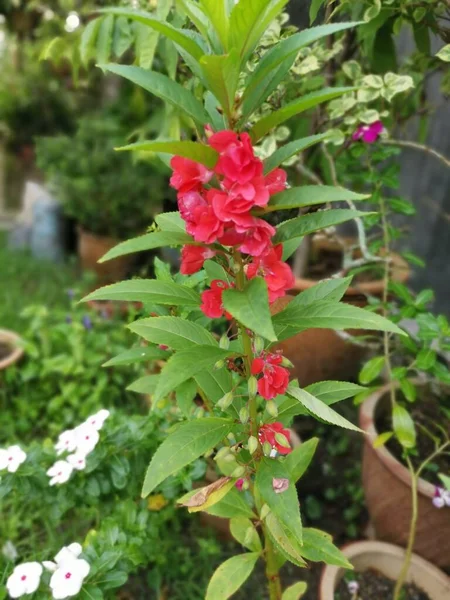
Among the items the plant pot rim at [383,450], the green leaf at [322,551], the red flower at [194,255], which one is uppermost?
the red flower at [194,255]

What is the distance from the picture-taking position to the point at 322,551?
0.94 meters

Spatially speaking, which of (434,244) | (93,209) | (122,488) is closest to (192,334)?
(122,488)

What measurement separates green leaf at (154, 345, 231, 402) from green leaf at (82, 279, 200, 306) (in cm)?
7

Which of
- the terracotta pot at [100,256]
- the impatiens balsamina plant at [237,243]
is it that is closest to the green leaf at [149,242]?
the impatiens balsamina plant at [237,243]

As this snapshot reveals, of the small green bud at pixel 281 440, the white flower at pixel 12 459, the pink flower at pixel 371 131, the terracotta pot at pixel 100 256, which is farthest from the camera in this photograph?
the terracotta pot at pixel 100 256

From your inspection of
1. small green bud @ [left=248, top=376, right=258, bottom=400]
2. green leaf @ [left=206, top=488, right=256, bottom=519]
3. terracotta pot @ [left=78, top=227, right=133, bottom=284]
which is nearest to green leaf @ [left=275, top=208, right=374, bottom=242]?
small green bud @ [left=248, top=376, right=258, bottom=400]

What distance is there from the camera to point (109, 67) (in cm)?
69

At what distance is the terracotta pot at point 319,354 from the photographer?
5.86ft

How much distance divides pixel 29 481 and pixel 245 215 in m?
0.86

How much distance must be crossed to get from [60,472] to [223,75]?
2.96 feet

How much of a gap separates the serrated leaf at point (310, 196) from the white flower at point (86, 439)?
725 mm

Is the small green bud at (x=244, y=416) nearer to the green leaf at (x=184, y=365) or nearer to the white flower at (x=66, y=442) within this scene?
the green leaf at (x=184, y=365)

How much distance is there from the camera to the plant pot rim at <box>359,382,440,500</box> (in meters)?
1.31

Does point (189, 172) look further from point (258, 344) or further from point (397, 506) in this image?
point (397, 506)
